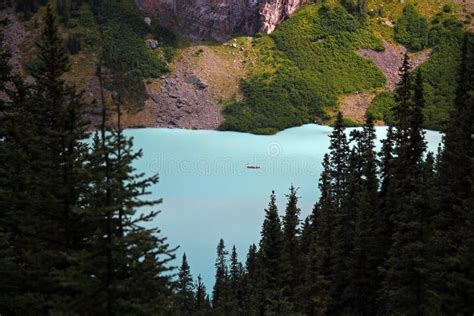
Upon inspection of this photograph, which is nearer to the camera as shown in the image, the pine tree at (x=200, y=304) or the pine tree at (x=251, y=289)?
the pine tree at (x=251, y=289)

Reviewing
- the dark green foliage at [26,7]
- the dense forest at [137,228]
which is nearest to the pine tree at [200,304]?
the dense forest at [137,228]

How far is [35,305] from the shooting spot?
12633 millimetres

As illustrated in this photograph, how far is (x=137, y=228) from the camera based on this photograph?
12227 mm

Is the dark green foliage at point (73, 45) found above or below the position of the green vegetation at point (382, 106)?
above

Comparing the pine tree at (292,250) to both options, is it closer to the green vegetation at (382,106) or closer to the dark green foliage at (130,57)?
the dark green foliage at (130,57)

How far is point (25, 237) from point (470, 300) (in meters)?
15.0

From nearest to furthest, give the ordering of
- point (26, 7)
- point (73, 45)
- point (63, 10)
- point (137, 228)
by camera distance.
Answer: point (137, 228) < point (73, 45) < point (26, 7) < point (63, 10)

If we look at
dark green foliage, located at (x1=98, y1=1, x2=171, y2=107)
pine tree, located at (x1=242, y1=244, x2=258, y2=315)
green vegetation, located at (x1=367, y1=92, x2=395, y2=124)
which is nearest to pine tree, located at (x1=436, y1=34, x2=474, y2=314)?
pine tree, located at (x1=242, y1=244, x2=258, y2=315)

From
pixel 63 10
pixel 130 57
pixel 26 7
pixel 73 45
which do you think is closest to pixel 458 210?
pixel 73 45

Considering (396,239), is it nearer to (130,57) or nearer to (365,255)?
(365,255)

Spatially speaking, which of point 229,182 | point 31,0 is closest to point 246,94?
point 229,182

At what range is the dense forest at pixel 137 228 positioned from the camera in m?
11.8

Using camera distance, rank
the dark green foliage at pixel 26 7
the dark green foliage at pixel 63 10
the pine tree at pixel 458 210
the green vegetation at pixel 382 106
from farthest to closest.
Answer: the dark green foliage at pixel 63 10 < the dark green foliage at pixel 26 7 < the green vegetation at pixel 382 106 < the pine tree at pixel 458 210

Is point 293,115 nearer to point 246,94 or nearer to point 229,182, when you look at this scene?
point 246,94
